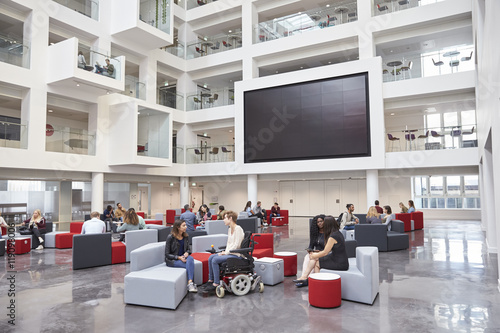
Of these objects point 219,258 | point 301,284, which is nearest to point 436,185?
point 301,284

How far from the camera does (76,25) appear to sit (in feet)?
56.7

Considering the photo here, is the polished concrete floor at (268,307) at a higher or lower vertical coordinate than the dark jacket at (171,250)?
lower

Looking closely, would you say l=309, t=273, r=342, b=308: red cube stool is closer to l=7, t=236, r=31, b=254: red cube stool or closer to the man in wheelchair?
the man in wheelchair

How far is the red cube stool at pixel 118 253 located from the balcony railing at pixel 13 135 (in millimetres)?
8879

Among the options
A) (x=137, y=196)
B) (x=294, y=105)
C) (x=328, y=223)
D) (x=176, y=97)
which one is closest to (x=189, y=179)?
(x=137, y=196)

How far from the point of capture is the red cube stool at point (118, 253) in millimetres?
8797

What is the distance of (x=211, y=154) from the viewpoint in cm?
2317

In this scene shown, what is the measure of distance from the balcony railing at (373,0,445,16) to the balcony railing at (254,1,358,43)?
112 centimetres

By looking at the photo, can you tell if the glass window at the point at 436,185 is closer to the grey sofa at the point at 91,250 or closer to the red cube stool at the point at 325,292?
the red cube stool at the point at 325,292

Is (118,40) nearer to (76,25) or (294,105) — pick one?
(76,25)

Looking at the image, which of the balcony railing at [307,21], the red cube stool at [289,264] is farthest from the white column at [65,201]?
the red cube stool at [289,264]

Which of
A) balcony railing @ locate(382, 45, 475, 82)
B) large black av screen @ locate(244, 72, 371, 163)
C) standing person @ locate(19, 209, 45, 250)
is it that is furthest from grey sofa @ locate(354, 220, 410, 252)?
balcony railing @ locate(382, 45, 475, 82)

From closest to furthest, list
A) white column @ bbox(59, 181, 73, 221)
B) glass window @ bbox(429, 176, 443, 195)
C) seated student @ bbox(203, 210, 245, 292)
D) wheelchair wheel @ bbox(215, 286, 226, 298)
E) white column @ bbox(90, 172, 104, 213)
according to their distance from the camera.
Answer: wheelchair wheel @ bbox(215, 286, 226, 298) < seated student @ bbox(203, 210, 245, 292) < white column @ bbox(90, 172, 104, 213) < white column @ bbox(59, 181, 73, 221) < glass window @ bbox(429, 176, 443, 195)

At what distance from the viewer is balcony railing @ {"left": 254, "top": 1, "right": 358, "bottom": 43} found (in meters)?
19.4
